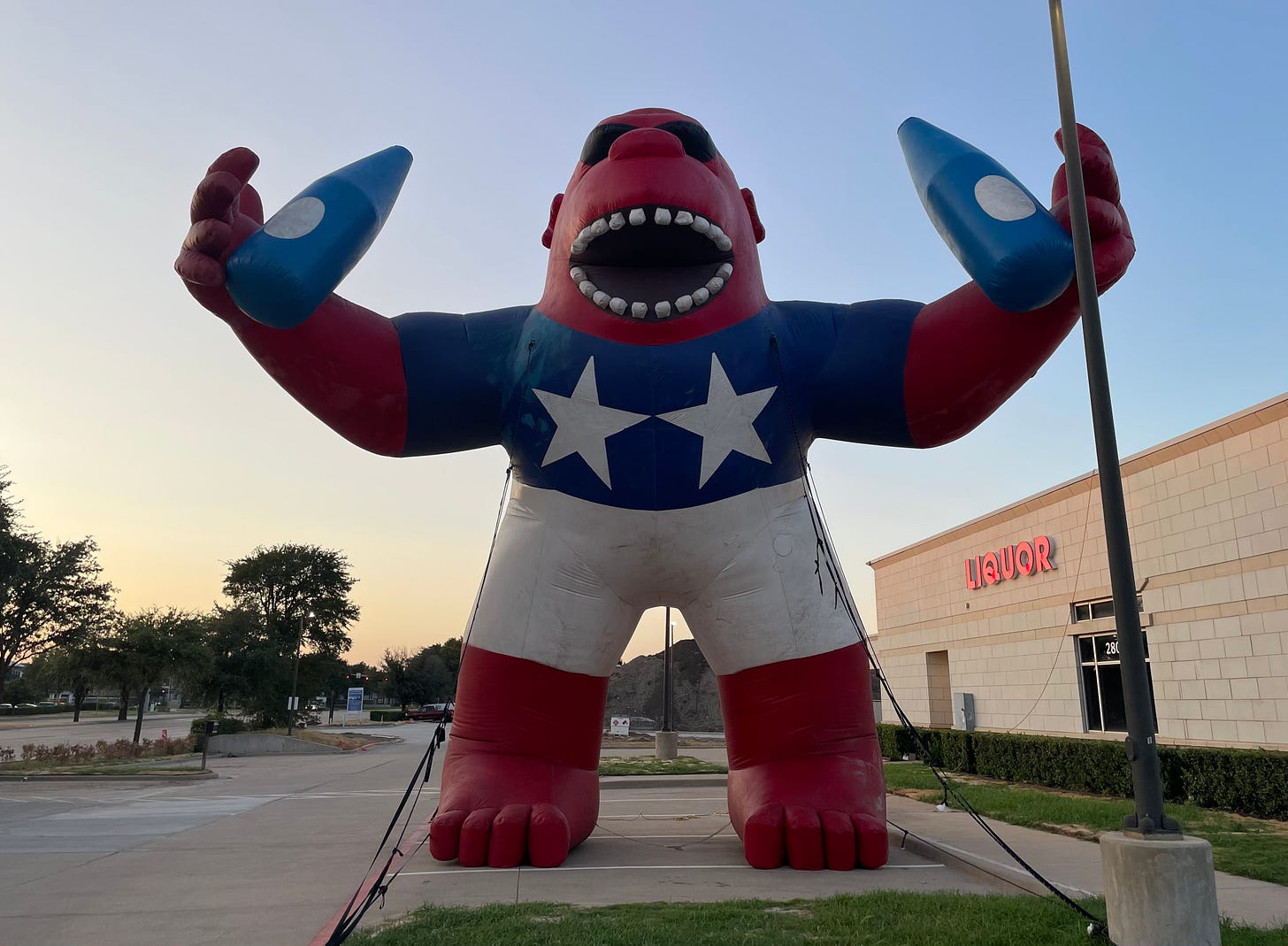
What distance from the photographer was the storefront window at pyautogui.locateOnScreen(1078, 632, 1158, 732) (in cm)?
1350

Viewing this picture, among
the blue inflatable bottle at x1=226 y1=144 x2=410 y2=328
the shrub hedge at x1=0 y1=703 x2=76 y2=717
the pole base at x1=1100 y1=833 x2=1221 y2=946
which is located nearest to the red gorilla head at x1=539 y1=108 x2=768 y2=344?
the blue inflatable bottle at x1=226 y1=144 x2=410 y2=328

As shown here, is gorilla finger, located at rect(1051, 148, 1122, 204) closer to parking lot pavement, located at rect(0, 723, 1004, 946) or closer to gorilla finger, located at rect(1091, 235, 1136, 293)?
gorilla finger, located at rect(1091, 235, 1136, 293)

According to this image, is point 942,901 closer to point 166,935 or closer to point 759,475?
point 759,475

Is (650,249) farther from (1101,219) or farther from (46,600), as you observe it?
(46,600)

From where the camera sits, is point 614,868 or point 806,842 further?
point 614,868

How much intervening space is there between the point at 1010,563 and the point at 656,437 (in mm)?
12662

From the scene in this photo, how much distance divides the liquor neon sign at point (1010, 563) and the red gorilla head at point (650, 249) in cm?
1124

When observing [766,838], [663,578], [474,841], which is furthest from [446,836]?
[663,578]

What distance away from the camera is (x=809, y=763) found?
548 cm

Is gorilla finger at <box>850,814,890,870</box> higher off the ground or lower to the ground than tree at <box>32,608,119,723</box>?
lower

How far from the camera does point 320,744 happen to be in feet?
82.8

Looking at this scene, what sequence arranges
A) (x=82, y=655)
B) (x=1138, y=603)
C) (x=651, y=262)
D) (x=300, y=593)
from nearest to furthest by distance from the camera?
(x=651, y=262), (x=1138, y=603), (x=82, y=655), (x=300, y=593)

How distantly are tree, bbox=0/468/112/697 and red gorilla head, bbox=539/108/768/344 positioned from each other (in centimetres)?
2426

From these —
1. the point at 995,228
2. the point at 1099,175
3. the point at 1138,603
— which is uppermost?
the point at 1099,175
